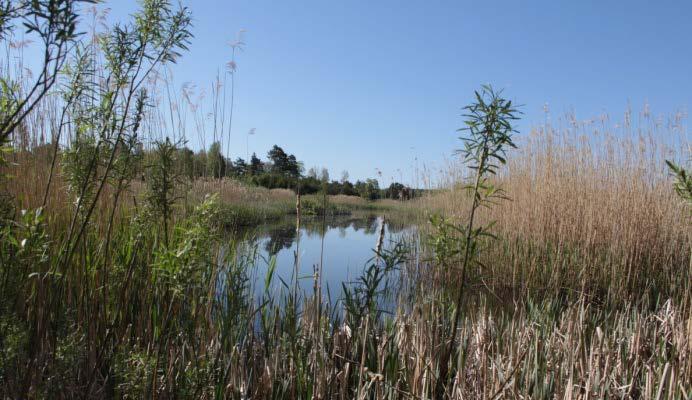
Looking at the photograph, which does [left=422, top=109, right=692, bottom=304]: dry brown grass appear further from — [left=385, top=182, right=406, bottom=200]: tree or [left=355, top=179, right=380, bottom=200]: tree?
[left=385, top=182, right=406, bottom=200]: tree

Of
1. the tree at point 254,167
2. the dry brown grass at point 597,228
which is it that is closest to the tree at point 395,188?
the tree at point 254,167

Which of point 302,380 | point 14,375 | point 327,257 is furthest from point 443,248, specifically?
point 327,257

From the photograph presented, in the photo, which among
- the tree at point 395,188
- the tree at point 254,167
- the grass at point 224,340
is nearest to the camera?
the grass at point 224,340

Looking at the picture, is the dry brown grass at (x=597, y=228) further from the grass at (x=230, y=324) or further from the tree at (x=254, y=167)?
the tree at (x=254, y=167)

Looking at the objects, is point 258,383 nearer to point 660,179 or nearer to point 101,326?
point 101,326

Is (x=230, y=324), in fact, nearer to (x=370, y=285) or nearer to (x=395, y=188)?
(x=370, y=285)

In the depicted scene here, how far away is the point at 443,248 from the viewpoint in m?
1.79

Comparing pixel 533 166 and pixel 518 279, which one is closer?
pixel 518 279

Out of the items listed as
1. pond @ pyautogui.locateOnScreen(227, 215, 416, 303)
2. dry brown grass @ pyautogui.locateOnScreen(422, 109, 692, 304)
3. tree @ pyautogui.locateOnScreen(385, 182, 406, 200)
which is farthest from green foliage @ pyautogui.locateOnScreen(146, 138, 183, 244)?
tree @ pyautogui.locateOnScreen(385, 182, 406, 200)

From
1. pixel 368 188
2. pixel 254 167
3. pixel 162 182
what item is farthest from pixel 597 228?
pixel 254 167

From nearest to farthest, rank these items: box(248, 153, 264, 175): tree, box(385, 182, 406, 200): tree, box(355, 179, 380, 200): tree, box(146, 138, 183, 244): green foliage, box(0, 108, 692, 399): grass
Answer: box(0, 108, 692, 399): grass, box(146, 138, 183, 244): green foliage, box(355, 179, 380, 200): tree, box(248, 153, 264, 175): tree, box(385, 182, 406, 200): tree

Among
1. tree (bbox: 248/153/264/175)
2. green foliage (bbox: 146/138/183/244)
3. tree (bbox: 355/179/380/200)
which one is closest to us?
green foliage (bbox: 146/138/183/244)

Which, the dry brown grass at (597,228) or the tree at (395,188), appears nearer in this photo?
the dry brown grass at (597,228)

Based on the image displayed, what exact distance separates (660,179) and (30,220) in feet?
19.0
